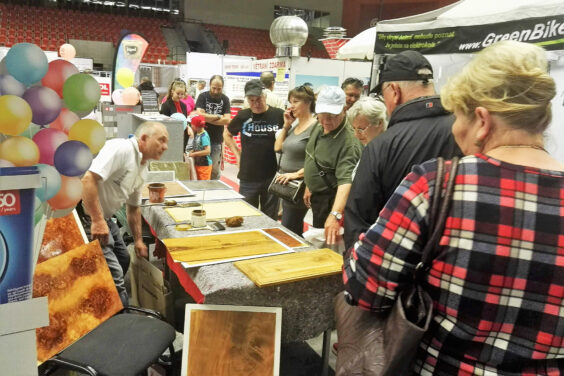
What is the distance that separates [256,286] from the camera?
1.56 m

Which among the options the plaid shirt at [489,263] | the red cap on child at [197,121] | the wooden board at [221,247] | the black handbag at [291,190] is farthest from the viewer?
the red cap on child at [197,121]

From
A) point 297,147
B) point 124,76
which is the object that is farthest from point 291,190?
point 124,76

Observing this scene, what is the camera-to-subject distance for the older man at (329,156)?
2289 mm

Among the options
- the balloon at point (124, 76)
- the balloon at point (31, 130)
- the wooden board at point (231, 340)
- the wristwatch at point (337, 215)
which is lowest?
the wooden board at point (231, 340)

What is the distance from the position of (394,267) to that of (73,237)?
1.57 metres

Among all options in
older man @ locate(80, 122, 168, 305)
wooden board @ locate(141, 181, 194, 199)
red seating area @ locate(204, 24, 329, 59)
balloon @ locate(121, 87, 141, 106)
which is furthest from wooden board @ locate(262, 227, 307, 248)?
red seating area @ locate(204, 24, 329, 59)

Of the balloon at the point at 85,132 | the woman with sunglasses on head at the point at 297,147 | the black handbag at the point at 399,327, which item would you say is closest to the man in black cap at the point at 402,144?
the black handbag at the point at 399,327

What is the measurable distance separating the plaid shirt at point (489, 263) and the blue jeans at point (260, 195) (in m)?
2.50

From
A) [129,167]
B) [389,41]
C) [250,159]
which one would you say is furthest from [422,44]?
[129,167]

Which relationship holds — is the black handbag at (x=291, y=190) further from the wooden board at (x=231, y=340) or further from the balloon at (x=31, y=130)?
the balloon at (x=31, y=130)

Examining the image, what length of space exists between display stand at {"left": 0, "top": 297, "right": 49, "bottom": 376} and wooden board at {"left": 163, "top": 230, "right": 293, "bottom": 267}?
714 millimetres

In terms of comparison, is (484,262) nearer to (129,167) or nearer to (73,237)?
(73,237)

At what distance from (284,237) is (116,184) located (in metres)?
1.00

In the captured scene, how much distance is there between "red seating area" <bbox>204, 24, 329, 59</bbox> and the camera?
55.9 feet
